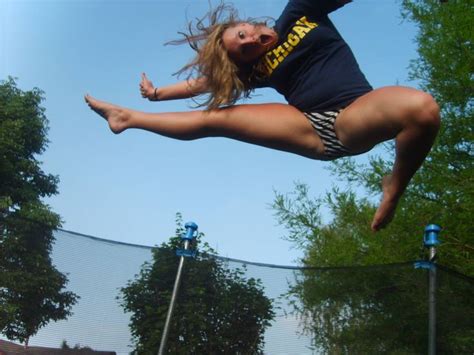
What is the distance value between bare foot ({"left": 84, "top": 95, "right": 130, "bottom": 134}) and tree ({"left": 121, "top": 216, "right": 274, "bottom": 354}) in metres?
1.01

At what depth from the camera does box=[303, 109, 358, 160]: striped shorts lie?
1513 mm

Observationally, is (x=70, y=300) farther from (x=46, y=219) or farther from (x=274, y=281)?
(x=46, y=219)

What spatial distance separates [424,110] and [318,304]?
5.45 feet

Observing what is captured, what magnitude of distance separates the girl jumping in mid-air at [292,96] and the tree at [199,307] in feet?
3.52

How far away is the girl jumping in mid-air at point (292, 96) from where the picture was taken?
4.88 feet

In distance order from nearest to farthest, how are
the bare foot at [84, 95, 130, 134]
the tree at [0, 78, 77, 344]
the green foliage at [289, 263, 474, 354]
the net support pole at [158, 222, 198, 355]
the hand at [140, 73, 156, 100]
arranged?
the bare foot at [84, 95, 130, 134] → the hand at [140, 73, 156, 100] → the tree at [0, 78, 77, 344] → the net support pole at [158, 222, 198, 355] → the green foliage at [289, 263, 474, 354]

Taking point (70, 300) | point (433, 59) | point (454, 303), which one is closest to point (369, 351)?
point (454, 303)

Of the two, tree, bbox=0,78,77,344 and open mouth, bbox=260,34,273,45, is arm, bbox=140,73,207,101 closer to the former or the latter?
open mouth, bbox=260,34,273,45

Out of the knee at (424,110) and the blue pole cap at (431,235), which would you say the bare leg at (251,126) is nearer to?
the knee at (424,110)

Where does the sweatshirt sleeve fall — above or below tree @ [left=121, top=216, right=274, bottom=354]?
above

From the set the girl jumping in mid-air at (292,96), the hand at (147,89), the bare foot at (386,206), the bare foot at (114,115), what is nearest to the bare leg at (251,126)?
the girl jumping in mid-air at (292,96)

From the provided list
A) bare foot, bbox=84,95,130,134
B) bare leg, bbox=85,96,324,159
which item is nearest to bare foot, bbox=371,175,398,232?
bare leg, bbox=85,96,324,159

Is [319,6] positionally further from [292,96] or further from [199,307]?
[199,307]

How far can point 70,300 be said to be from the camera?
2496 millimetres
